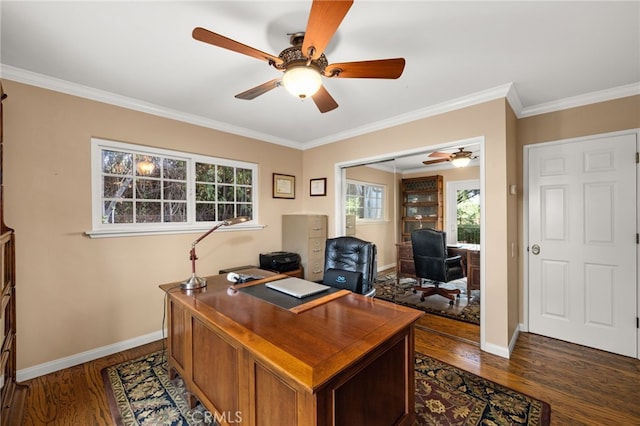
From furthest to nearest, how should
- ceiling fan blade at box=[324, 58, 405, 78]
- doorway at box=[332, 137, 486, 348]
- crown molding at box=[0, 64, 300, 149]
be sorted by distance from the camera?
1. doorway at box=[332, 137, 486, 348]
2. crown molding at box=[0, 64, 300, 149]
3. ceiling fan blade at box=[324, 58, 405, 78]

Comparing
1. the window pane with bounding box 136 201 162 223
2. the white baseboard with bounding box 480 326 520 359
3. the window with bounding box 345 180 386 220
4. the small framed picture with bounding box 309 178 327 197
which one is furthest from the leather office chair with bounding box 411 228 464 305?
the window pane with bounding box 136 201 162 223

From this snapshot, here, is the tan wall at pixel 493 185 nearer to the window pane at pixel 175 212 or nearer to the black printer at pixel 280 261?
the black printer at pixel 280 261

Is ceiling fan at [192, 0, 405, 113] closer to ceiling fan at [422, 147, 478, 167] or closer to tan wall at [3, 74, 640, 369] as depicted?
tan wall at [3, 74, 640, 369]

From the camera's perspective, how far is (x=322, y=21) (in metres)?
1.21

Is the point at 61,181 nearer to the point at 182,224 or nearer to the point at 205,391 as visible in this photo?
the point at 182,224

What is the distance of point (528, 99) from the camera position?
2.63 m

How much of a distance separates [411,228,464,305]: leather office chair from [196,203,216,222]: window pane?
268 centimetres

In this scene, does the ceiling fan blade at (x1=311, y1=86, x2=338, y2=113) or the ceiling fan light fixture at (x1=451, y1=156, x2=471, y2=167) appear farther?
the ceiling fan light fixture at (x1=451, y1=156, x2=471, y2=167)

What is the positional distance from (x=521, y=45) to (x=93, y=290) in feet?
12.9

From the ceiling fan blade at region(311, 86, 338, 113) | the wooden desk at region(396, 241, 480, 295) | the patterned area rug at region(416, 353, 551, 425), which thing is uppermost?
the ceiling fan blade at region(311, 86, 338, 113)

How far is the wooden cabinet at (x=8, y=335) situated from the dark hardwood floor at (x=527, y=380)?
102mm

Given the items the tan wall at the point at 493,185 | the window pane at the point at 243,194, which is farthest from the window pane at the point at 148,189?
the tan wall at the point at 493,185

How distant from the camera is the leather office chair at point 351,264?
7.14ft

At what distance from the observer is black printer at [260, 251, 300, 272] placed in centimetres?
346
